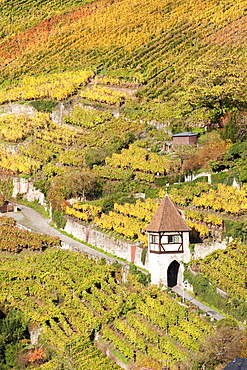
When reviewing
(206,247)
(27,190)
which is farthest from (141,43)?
(206,247)

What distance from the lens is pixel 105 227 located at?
6209 cm

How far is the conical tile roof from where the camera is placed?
53.6 m

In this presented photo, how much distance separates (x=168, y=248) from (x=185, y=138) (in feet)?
67.8

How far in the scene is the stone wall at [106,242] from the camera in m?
57.0

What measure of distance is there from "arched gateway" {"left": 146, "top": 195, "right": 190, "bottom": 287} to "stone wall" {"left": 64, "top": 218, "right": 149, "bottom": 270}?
188 centimetres

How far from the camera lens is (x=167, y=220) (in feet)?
177

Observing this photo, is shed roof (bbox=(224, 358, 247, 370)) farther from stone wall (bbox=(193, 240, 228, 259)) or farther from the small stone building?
the small stone building

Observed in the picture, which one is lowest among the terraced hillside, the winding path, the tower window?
the winding path

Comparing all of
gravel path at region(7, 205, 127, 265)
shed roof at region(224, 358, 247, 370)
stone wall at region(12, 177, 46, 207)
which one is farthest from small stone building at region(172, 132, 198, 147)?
shed roof at region(224, 358, 247, 370)

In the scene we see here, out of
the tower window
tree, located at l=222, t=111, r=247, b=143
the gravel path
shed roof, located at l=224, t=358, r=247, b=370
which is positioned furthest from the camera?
tree, located at l=222, t=111, r=247, b=143

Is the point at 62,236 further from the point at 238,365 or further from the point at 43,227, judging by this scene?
the point at 238,365

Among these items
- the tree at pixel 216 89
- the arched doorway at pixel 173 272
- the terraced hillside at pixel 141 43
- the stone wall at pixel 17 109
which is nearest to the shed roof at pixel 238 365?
the arched doorway at pixel 173 272

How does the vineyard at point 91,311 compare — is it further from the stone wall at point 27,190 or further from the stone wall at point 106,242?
the stone wall at point 27,190

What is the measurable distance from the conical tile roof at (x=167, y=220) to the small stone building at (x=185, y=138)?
61.2 feet
